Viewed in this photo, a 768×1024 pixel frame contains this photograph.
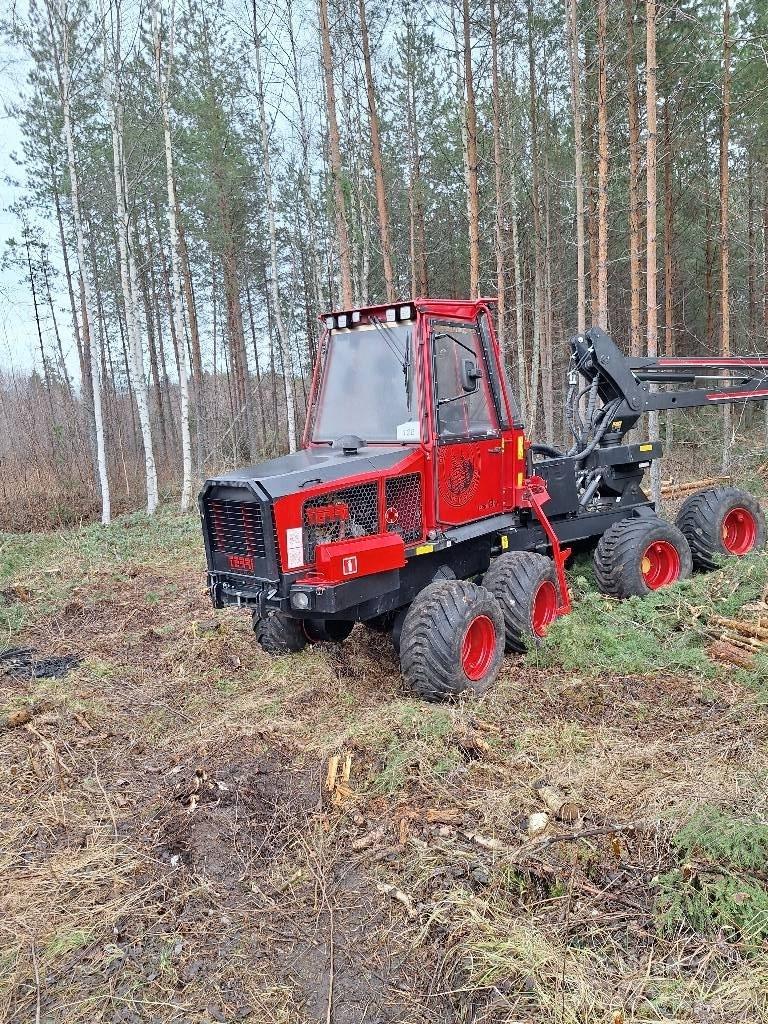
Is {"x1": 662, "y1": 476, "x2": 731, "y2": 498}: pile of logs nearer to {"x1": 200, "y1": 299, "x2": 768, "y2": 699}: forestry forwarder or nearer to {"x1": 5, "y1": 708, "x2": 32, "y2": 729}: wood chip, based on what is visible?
{"x1": 200, "y1": 299, "x2": 768, "y2": 699}: forestry forwarder

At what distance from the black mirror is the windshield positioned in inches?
14.9

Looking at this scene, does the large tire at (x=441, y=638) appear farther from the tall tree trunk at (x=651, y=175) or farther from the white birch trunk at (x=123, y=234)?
the white birch trunk at (x=123, y=234)

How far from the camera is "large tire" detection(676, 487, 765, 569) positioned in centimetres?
761

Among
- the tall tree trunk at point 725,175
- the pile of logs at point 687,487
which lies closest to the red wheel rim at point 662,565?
the pile of logs at point 687,487

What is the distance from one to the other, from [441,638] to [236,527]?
160 centimetres

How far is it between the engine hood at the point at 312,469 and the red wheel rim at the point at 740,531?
4698 millimetres

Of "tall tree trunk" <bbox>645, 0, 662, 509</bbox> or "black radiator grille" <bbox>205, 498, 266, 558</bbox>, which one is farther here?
"tall tree trunk" <bbox>645, 0, 662, 509</bbox>

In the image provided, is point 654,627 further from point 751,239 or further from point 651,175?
point 751,239

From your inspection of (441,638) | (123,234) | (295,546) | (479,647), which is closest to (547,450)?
(479,647)

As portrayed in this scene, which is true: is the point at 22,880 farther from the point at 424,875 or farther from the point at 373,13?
the point at 373,13

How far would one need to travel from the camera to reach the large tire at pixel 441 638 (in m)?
4.89

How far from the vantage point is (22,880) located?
3.51 meters

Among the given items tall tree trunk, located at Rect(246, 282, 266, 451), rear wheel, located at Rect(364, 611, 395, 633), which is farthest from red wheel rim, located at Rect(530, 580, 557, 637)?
tall tree trunk, located at Rect(246, 282, 266, 451)

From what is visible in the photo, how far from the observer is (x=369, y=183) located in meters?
18.9
